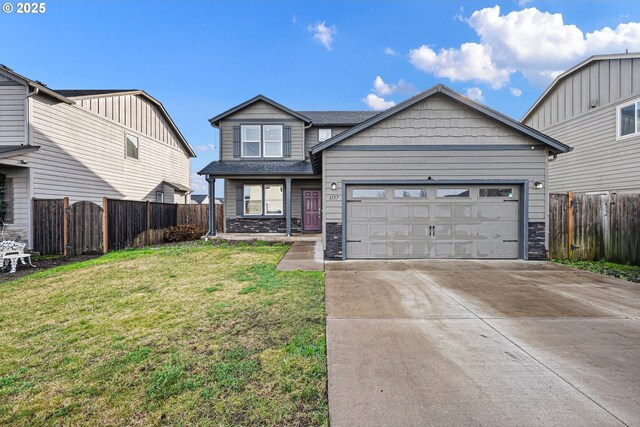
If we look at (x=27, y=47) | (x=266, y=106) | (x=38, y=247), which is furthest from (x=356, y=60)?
(x=38, y=247)

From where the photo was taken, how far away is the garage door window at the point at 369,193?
9062 millimetres

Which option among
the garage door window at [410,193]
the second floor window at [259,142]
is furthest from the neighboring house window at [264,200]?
the garage door window at [410,193]

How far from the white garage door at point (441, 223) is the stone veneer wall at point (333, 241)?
0.28 meters

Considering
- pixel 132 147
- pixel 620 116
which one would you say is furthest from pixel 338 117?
pixel 620 116

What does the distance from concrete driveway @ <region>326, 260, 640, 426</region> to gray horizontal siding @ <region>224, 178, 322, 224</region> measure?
908 centimetres

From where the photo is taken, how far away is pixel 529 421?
226 centimetres

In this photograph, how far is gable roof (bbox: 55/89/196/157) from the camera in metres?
13.1

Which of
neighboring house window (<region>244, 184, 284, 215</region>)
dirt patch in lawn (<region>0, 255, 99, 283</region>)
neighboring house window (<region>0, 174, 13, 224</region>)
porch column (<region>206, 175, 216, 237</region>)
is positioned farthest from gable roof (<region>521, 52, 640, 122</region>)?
neighboring house window (<region>0, 174, 13, 224</region>)

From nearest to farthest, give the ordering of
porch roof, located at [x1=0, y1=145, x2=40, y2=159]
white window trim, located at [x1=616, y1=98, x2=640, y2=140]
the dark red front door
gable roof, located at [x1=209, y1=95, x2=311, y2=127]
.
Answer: porch roof, located at [x1=0, y1=145, x2=40, y2=159] → white window trim, located at [x1=616, y1=98, x2=640, y2=140] → gable roof, located at [x1=209, y1=95, x2=311, y2=127] → the dark red front door

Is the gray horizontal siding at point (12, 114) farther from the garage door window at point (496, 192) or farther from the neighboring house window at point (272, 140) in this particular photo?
the garage door window at point (496, 192)

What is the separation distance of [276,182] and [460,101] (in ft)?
28.6

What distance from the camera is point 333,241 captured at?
29.4 feet

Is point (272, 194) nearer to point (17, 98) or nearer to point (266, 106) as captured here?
point (266, 106)

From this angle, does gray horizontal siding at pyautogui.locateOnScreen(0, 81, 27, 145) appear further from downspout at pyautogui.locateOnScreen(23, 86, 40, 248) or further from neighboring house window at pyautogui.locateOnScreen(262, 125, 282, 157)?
neighboring house window at pyautogui.locateOnScreen(262, 125, 282, 157)
